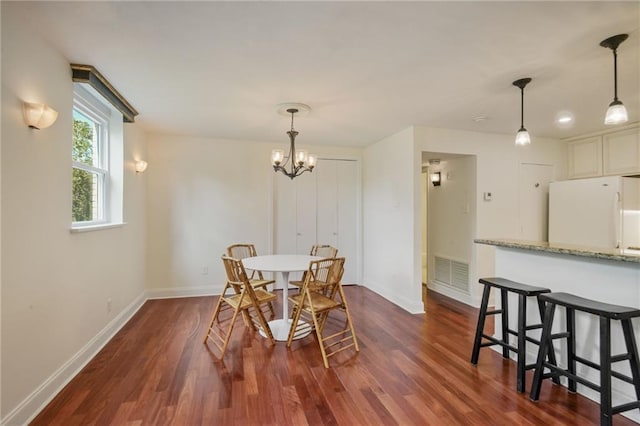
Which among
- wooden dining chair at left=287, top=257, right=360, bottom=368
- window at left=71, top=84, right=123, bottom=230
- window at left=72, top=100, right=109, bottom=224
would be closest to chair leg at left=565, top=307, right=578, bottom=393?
wooden dining chair at left=287, top=257, right=360, bottom=368

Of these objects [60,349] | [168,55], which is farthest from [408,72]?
[60,349]

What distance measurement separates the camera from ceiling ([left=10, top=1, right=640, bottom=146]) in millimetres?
1682

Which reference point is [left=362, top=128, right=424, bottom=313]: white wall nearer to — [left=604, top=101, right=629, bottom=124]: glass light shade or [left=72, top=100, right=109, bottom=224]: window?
[left=604, top=101, right=629, bottom=124]: glass light shade

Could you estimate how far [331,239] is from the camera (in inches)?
201

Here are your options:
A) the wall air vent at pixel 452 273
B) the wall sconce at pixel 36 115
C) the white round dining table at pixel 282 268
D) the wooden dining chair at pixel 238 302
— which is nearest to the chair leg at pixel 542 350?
the white round dining table at pixel 282 268

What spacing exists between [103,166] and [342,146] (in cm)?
333

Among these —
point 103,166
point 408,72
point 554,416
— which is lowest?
point 554,416

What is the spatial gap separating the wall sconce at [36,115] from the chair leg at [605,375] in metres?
3.53

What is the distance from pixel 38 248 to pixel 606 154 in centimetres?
606

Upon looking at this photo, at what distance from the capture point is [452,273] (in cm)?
451

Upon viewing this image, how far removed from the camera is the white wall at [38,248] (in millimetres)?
1675

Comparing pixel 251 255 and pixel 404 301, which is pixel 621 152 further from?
pixel 251 255

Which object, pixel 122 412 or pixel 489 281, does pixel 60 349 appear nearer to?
pixel 122 412

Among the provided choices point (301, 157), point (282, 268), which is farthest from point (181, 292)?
point (301, 157)
